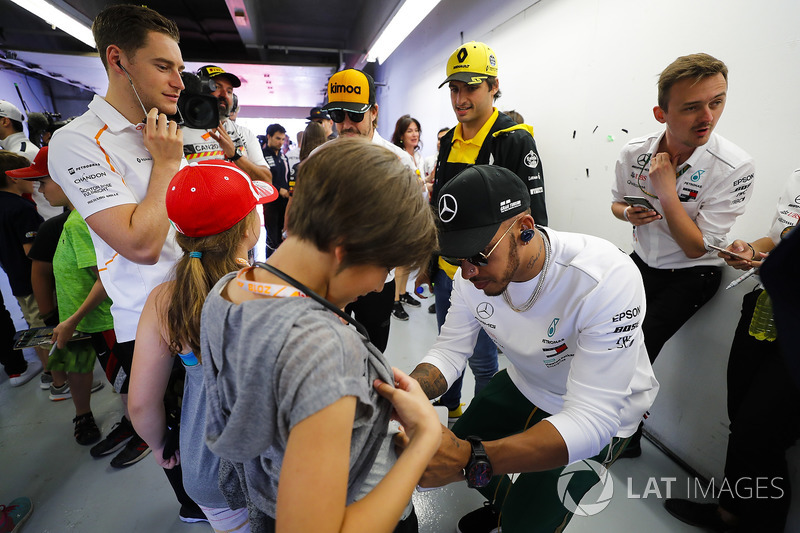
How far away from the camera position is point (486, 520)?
1644 mm

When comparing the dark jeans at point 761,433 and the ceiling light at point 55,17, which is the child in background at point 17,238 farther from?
the dark jeans at point 761,433

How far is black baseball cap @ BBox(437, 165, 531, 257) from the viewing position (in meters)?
1.10

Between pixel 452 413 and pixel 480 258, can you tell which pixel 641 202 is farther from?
pixel 452 413

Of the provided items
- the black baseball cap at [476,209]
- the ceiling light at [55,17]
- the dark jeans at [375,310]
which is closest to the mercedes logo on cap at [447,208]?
the black baseball cap at [476,209]

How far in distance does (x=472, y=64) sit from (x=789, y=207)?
155 cm

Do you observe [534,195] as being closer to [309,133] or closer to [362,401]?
[362,401]

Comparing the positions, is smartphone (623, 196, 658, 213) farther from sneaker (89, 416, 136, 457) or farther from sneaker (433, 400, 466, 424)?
sneaker (89, 416, 136, 457)

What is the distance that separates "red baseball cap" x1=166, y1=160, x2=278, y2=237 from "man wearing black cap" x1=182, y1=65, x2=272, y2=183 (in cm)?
78

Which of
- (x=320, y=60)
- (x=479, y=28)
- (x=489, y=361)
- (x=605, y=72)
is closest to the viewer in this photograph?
(x=489, y=361)

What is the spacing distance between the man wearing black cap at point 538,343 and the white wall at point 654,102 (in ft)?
2.82

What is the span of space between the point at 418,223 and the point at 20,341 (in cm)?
238

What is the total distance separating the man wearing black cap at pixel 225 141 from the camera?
1.70 meters

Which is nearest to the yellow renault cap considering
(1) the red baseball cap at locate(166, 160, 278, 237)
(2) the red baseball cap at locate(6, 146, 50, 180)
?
(1) the red baseball cap at locate(166, 160, 278, 237)

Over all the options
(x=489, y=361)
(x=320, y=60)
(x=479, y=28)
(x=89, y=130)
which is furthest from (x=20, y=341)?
(x=320, y=60)
